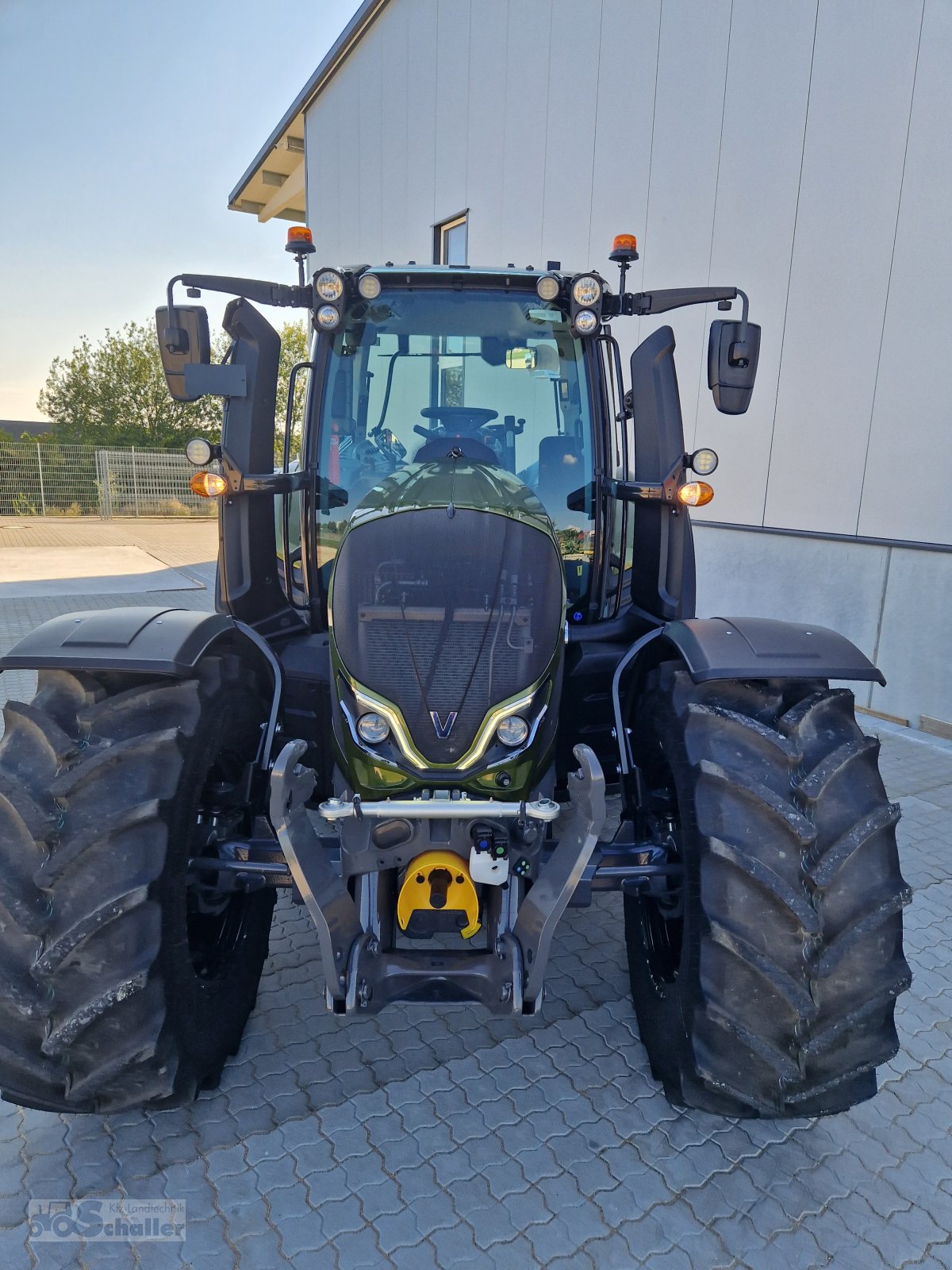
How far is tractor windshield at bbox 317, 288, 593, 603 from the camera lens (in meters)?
2.99

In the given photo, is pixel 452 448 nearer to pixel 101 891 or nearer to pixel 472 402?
pixel 472 402

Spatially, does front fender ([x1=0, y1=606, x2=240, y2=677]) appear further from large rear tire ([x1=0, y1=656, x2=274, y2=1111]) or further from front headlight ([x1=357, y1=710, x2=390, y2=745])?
front headlight ([x1=357, y1=710, x2=390, y2=745])

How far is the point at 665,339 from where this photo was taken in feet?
9.88

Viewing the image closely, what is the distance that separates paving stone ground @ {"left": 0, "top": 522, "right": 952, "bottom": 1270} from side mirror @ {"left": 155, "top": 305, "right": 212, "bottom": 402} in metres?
2.05

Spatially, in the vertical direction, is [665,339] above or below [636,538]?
above

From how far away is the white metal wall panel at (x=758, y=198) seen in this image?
232 inches

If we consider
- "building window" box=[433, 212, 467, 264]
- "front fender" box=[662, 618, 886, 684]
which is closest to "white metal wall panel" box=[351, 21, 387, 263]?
"building window" box=[433, 212, 467, 264]

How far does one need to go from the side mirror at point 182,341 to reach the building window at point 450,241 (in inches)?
332

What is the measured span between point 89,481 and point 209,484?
20.9 m

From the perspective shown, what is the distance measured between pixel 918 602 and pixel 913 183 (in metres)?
A: 2.61

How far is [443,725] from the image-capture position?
6.82ft

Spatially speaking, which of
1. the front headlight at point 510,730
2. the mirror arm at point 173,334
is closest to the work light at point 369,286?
the mirror arm at point 173,334

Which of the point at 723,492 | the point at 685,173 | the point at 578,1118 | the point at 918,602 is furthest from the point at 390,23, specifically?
the point at 578,1118

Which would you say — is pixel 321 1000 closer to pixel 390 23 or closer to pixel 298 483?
pixel 298 483
